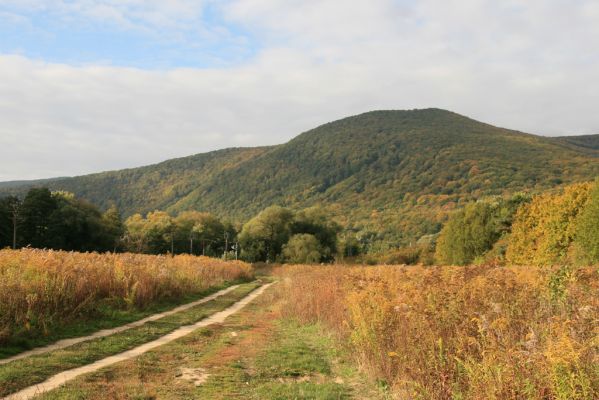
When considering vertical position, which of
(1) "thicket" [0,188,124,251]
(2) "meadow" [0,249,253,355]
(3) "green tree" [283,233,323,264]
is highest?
(1) "thicket" [0,188,124,251]

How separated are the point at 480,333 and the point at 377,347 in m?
2.14

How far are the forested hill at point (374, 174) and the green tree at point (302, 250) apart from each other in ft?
132

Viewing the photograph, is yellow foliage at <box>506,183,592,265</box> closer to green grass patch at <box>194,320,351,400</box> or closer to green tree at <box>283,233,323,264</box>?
green tree at <box>283,233,323,264</box>

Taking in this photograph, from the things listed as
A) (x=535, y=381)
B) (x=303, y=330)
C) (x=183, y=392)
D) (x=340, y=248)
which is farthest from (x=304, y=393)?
(x=340, y=248)

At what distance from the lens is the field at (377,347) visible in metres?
4.89

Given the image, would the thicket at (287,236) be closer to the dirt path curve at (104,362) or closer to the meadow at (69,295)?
the meadow at (69,295)

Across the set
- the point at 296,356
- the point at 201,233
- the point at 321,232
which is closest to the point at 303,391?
the point at 296,356

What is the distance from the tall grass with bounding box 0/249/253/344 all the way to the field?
0.06 m

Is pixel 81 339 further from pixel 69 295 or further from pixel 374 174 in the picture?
pixel 374 174

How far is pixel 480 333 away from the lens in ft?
20.8

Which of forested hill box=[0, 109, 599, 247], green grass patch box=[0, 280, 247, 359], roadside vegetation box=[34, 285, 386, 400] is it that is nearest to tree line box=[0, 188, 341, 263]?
green grass patch box=[0, 280, 247, 359]

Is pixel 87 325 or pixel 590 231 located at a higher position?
pixel 590 231

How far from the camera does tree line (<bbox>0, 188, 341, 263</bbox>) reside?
5097cm

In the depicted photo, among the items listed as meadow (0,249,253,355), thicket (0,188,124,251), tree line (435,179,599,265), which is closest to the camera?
meadow (0,249,253,355)
